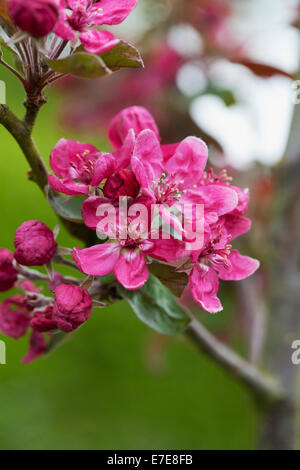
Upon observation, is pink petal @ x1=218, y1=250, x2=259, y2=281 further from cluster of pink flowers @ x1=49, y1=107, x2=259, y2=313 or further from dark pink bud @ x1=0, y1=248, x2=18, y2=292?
dark pink bud @ x1=0, y1=248, x2=18, y2=292

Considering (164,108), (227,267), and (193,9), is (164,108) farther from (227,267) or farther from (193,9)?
(227,267)

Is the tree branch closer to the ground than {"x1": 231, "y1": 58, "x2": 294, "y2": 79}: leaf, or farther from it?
closer to the ground

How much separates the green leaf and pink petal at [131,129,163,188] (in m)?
0.09

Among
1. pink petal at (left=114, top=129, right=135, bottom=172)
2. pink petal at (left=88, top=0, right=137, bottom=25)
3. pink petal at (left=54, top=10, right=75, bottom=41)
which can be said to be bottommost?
pink petal at (left=114, top=129, right=135, bottom=172)

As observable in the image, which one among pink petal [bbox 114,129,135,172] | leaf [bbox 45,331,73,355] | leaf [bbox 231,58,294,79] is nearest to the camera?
pink petal [bbox 114,129,135,172]

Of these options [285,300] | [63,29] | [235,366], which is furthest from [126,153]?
[285,300]

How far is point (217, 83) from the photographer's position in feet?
4.20

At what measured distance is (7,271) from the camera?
1.92 ft

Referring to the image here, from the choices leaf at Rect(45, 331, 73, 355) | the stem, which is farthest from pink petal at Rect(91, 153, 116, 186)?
the stem

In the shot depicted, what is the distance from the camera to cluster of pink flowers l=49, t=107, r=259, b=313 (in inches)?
19.3

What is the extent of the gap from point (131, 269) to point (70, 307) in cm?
7

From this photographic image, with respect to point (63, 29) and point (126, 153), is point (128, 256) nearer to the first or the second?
point (126, 153)

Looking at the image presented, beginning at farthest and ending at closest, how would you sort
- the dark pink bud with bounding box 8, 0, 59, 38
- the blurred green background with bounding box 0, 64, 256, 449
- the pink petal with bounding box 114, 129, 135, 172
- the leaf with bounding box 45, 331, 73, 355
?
1. the blurred green background with bounding box 0, 64, 256, 449
2. the leaf with bounding box 45, 331, 73, 355
3. the pink petal with bounding box 114, 129, 135, 172
4. the dark pink bud with bounding box 8, 0, 59, 38

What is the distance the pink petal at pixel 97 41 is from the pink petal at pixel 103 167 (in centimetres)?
9
